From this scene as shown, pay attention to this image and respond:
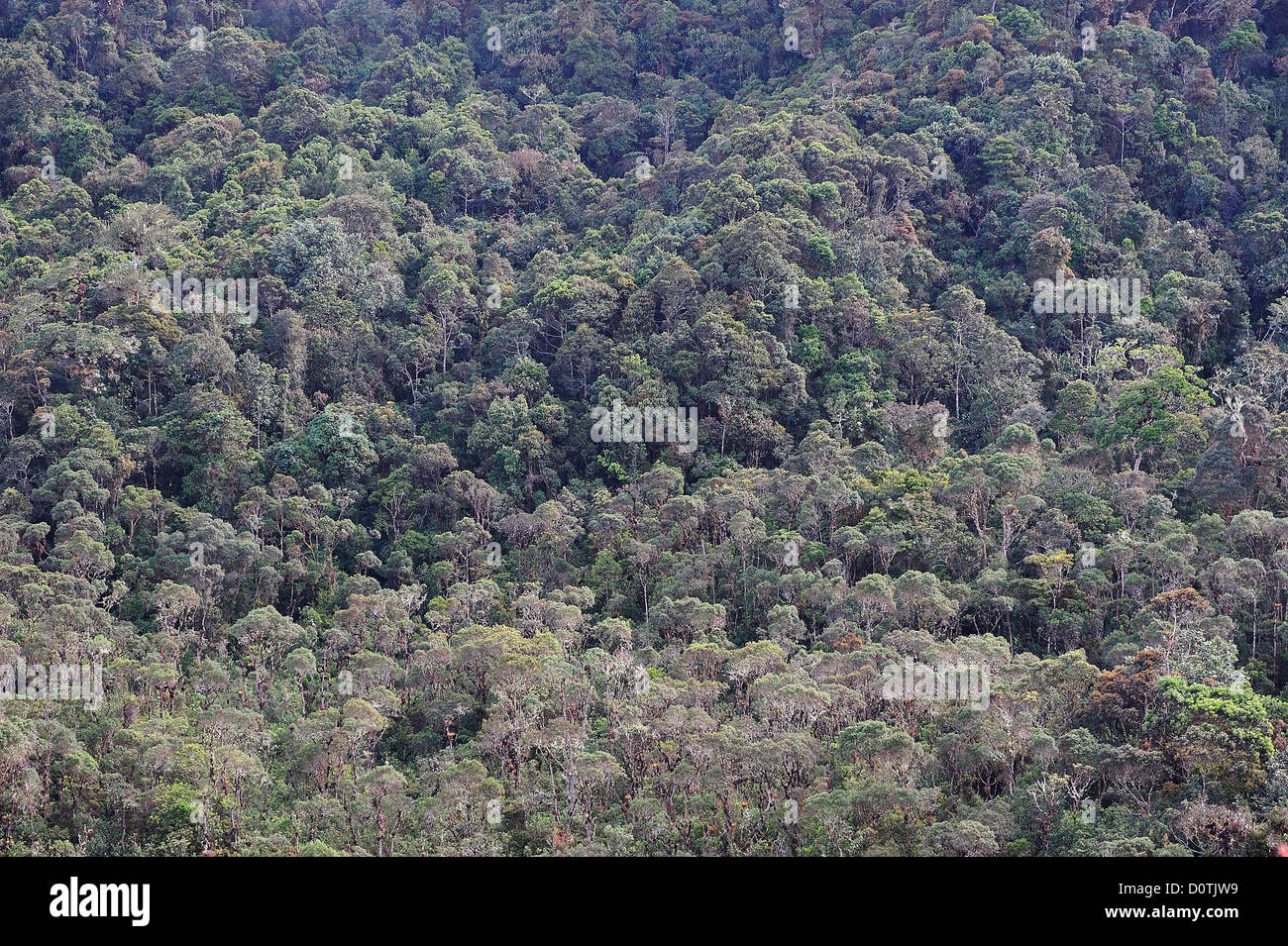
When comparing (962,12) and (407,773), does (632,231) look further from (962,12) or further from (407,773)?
(407,773)

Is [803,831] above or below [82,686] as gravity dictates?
below

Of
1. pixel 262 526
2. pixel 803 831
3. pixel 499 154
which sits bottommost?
pixel 803 831

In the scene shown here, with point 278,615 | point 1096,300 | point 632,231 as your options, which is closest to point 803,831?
point 278,615

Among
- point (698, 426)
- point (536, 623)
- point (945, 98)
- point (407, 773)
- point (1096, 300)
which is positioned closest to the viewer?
point (407, 773)

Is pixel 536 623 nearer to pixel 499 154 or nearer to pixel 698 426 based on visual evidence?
pixel 698 426

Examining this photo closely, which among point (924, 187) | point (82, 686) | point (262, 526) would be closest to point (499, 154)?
point (924, 187)
